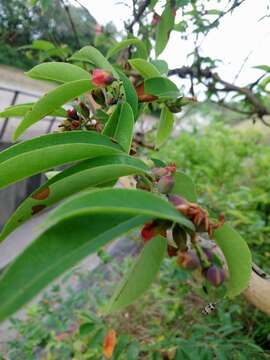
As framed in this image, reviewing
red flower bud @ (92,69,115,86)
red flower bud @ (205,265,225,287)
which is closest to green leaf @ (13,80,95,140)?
red flower bud @ (92,69,115,86)

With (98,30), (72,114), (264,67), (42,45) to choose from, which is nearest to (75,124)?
(72,114)

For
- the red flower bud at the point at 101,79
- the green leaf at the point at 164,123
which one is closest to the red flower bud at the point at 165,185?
the red flower bud at the point at 101,79

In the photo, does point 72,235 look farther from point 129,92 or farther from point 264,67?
point 264,67

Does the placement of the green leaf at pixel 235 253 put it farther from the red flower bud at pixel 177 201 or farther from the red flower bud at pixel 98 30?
the red flower bud at pixel 98 30

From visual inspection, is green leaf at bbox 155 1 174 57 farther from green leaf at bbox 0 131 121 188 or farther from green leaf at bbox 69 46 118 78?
green leaf at bbox 0 131 121 188

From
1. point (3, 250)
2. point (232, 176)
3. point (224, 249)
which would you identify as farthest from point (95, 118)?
point (232, 176)
